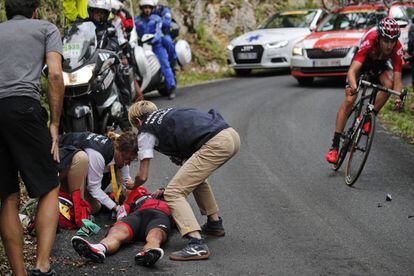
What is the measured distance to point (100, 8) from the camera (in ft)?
37.0

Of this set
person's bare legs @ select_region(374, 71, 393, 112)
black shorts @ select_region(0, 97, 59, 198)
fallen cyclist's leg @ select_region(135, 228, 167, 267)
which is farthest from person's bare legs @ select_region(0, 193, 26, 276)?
person's bare legs @ select_region(374, 71, 393, 112)

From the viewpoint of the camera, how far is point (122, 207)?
23.8 ft

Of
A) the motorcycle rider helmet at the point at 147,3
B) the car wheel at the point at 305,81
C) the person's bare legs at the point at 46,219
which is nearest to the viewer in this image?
A: the person's bare legs at the point at 46,219

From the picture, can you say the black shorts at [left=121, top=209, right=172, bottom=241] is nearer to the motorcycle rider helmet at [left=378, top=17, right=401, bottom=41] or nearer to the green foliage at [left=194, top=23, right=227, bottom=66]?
the motorcycle rider helmet at [left=378, top=17, right=401, bottom=41]

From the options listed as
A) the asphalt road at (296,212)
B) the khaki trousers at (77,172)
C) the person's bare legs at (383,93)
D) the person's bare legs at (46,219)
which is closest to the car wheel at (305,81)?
the asphalt road at (296,212)

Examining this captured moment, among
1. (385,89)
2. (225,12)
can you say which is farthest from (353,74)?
(225,12)

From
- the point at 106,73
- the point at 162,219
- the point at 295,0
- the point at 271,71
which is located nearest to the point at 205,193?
the point at 162,219

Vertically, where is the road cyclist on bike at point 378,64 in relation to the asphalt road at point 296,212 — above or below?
above

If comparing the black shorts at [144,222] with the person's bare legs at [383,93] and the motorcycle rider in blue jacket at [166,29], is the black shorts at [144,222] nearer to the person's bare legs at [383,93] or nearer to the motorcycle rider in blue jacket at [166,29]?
the person's bare legs at [383,93]

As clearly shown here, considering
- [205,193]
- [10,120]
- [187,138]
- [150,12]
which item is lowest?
[150,12]

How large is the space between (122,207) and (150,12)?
9.93m

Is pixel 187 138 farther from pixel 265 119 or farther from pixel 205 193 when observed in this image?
pixel 265 119

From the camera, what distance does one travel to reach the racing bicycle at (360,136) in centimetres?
924

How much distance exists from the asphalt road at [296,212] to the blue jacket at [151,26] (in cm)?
329
